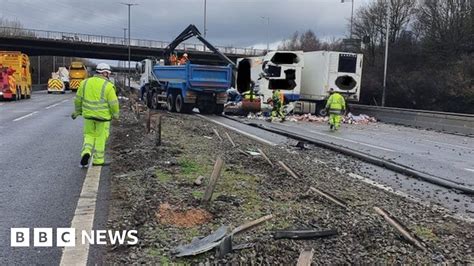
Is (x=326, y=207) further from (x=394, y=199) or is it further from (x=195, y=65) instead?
(x=195, y=65)

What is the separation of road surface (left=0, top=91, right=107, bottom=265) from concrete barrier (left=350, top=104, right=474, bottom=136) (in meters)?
15.4

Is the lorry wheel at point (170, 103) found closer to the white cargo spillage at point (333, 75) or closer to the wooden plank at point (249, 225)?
the white cargo spillage at point (333, 75)

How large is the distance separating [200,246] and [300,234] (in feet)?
3.04

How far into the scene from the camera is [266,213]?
209 inches

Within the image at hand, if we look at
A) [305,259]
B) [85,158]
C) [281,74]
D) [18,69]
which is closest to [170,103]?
[281,74]

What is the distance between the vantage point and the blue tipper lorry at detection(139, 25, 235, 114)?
77.9 feet

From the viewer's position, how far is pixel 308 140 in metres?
14.1

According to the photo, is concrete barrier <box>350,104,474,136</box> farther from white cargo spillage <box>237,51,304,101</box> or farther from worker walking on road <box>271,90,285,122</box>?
worker walking on road <box>271,90,285,122</box>

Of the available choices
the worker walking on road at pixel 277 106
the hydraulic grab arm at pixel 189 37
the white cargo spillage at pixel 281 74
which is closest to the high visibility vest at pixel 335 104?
the worker walking on road at pixel 277 106

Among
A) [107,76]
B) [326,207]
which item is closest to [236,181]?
[326,207]

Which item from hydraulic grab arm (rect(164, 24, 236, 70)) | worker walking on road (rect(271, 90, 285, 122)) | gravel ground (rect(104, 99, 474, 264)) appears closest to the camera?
gravel ground (rect(104, 99, 474, 264))

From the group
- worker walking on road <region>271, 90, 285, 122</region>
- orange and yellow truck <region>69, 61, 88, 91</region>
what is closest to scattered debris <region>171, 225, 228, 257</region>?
worker walking on road <region>271, 90, 285, 122</region>

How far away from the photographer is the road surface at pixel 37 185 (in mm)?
4277

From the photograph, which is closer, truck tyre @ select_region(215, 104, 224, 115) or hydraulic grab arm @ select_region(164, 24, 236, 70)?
truck tyre @ select_region(215, 104, 224, 115)
